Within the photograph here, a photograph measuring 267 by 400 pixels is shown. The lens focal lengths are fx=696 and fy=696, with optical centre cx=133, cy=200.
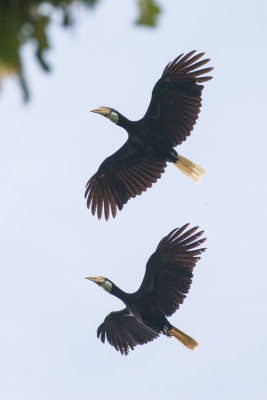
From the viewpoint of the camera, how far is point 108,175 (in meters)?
11.2

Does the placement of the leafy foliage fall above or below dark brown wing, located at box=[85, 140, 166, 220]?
below

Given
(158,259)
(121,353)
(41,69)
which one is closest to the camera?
(41,69)

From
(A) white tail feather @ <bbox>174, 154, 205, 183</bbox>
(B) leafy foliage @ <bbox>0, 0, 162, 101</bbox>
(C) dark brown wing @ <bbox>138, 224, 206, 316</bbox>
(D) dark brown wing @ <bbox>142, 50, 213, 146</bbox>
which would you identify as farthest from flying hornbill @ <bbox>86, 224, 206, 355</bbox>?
(B) leafy foliage @ <bbox>0, 0, 162, 101</bbox>

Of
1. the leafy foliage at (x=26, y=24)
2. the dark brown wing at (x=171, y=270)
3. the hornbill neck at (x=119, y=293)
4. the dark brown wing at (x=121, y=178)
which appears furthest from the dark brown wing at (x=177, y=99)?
the leafy foliage at (x=26, y=24)

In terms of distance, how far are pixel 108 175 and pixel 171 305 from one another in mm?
2358

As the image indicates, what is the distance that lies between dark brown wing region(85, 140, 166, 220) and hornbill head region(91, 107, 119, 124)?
419 mm

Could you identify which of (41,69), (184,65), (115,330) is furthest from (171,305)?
(41,69)

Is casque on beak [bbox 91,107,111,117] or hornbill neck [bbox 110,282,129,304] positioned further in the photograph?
casque on beak [bbox 91,107,111,117]

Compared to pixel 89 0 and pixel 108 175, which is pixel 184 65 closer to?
pixel 108 175

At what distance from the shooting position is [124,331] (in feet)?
36.1

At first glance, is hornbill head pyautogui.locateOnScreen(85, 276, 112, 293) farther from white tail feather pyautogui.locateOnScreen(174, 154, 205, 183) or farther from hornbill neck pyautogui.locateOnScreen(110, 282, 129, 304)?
white tail feather pyautogui.locateOnScreen(174, 154, 205, 183)

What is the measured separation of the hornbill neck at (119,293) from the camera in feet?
35.0

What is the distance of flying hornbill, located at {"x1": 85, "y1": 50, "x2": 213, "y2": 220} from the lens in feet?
33.7

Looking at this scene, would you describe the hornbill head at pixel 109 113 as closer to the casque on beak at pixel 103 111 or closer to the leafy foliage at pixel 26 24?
the casque on beak at pixel 103 111
